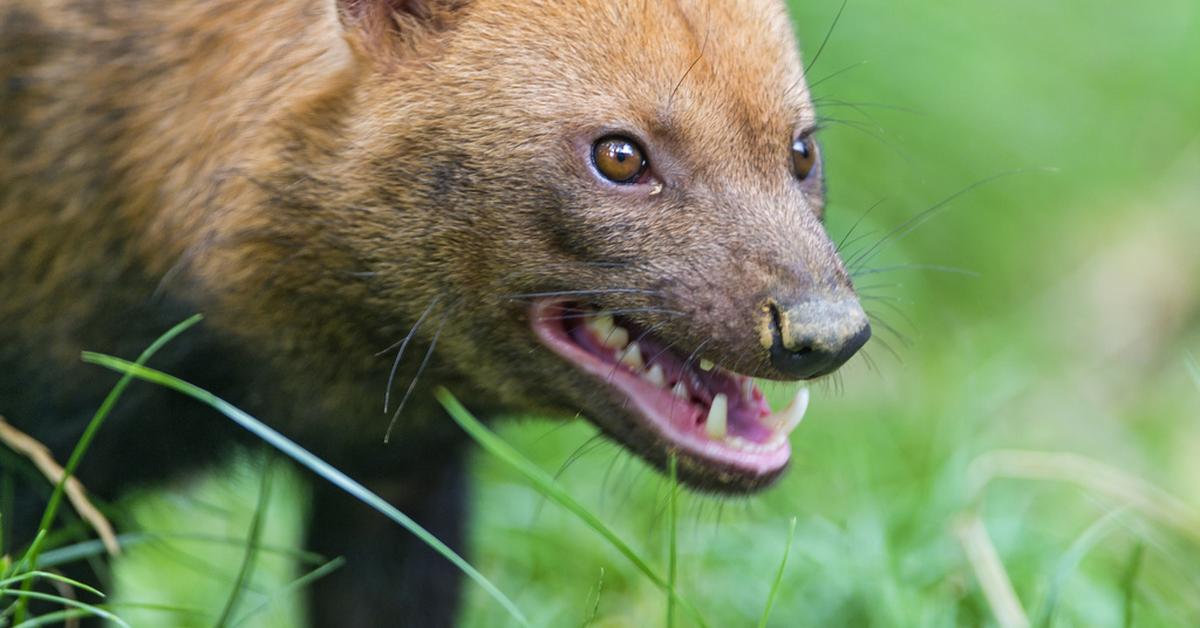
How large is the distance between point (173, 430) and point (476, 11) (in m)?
1.18

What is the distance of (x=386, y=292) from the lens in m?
3.38

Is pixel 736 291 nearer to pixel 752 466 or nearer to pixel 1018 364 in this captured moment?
pixel 752 466

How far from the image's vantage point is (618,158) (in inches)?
126

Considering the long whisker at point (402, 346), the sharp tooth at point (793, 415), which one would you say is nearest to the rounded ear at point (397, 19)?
the long whisker at point (402, 346)

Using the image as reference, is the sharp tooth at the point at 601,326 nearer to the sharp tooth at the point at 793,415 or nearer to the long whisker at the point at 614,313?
the long whisker at the point at 614,313

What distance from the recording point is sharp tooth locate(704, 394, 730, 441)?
3.33 m

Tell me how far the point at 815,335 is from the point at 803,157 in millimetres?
624

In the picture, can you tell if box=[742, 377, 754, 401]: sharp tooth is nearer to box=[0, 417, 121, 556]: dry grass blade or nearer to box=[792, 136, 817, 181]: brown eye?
box=[792, 136, 817, 181]: brown eye

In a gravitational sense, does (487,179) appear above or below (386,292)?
above

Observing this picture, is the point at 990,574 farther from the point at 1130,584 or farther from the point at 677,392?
the point at 677,392

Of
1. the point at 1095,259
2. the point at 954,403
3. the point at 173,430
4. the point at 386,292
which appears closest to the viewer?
the point at 386,292

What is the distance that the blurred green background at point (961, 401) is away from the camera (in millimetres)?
4285

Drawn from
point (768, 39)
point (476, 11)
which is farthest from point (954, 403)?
point (476, 11)

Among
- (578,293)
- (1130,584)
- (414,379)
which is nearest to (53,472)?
(414,379)
